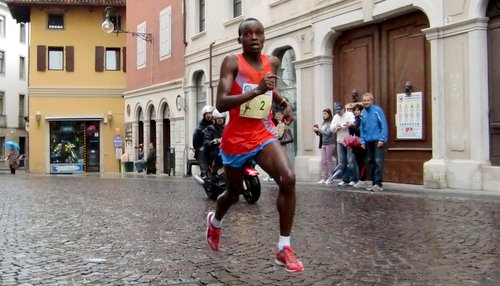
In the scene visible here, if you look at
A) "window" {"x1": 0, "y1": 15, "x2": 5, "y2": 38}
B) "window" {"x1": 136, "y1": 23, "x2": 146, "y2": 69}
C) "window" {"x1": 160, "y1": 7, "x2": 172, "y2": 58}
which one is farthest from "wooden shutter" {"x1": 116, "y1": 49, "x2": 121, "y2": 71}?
"window" {"x1": 0, "y1": 15, "x2": 5, "y2": 38}

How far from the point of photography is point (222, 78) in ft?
15.8

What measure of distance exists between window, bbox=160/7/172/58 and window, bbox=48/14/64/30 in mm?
13236

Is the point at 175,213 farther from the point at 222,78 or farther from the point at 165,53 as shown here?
the point at 165,53

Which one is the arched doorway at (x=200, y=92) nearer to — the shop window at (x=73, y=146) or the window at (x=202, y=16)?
the window at (x=202, y=16)

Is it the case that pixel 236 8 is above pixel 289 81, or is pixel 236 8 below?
above

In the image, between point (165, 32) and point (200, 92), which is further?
point (165, 32)

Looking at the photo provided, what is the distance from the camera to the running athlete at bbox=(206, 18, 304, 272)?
15.1 ft

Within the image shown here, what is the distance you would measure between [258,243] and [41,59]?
1379 inches

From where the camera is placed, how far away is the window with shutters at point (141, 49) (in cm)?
3033

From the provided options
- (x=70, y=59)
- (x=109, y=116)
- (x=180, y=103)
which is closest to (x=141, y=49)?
(x=180, y=103)

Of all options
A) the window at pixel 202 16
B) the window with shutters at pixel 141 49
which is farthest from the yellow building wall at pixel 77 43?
the window at pixel 202 16

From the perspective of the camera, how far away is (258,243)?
607 cm

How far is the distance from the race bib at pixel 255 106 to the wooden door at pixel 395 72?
28.3ft

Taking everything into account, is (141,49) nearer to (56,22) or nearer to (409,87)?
(56,22)
